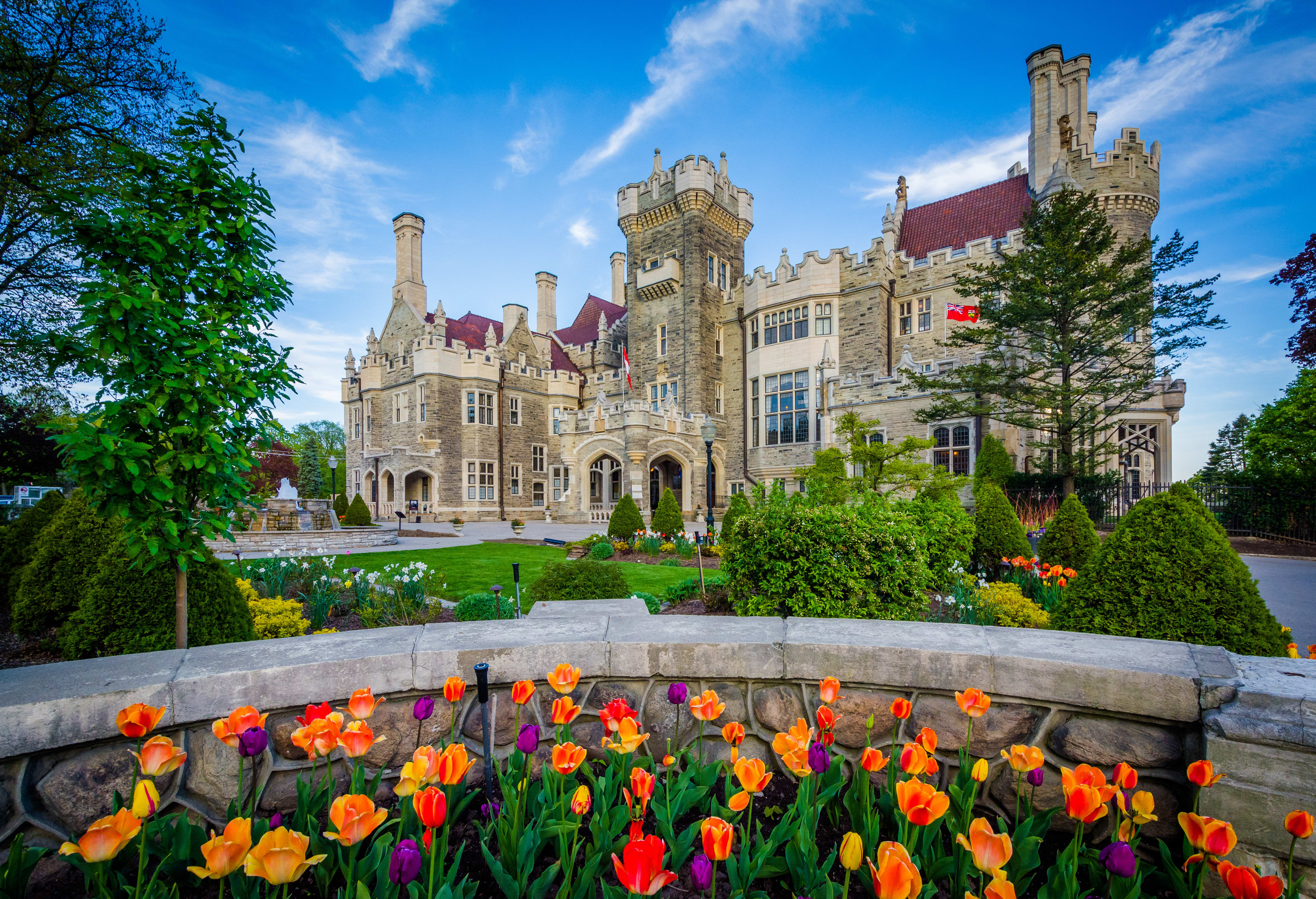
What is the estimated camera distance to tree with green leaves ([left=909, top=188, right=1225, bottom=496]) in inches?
602

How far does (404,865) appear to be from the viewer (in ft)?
4.00

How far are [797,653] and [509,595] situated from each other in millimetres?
5255

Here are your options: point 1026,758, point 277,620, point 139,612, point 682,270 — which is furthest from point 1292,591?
point 682,270

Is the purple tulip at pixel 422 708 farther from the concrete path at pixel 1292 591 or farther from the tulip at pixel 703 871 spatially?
the concrete path at pixel 1292 591

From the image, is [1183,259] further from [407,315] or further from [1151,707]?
[407,315]

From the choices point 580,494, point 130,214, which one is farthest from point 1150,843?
point 580,494

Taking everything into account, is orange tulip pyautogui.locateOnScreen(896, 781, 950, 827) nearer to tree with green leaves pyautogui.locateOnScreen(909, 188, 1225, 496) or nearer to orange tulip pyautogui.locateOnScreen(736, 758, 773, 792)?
orange tulip pyautogui.locateOnScreen(736, 758, 773, 792)

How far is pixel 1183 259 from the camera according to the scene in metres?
15.0

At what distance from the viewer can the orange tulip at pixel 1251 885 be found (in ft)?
3.95

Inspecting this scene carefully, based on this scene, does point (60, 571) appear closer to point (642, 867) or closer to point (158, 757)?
point (158, 757)

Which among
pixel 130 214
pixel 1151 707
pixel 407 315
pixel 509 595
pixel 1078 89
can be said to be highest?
pixel 1078 89

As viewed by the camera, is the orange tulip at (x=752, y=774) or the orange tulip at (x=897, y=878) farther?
the orange tulip at (x=752, y=774)

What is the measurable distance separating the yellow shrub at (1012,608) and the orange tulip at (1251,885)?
3.99 meters

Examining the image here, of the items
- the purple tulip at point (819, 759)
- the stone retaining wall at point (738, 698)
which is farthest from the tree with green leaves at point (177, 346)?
the purple tulip at point (819, 759)
